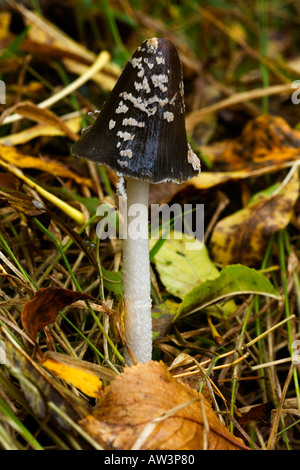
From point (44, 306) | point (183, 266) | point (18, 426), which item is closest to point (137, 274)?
point (44, 306)

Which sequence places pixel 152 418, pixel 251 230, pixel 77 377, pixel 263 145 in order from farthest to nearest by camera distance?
1. pixel 263 145
2. pixel 251 230
3. pixel 77 377
4. pixel 152 418

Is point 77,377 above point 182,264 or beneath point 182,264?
beneath

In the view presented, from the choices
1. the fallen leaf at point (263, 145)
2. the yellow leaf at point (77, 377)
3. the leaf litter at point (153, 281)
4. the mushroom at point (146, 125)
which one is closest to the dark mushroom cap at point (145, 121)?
the mushroom at point (146, 125)

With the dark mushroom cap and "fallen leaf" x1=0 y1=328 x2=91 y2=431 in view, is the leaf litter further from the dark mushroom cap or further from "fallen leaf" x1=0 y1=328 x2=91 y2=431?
the dark mushroom cap

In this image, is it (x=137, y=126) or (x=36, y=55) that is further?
(x=36, y=55)

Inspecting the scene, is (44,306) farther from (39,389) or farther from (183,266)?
(183,266)

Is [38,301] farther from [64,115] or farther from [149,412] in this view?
[64,115]

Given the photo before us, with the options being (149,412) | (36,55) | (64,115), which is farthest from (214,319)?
(36,55)
